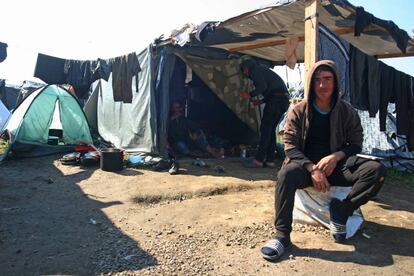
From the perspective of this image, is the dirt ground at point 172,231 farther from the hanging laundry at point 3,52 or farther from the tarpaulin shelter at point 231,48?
the hanging laundry at point 3,52

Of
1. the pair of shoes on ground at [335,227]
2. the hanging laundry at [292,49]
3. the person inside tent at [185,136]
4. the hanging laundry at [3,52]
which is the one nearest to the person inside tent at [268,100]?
the hanging laundry at [292,49]

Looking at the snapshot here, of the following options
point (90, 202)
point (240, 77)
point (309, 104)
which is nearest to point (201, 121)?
point (240, 77)

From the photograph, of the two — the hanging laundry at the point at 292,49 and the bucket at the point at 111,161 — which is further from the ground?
the hanging laundry at the point at 292,49

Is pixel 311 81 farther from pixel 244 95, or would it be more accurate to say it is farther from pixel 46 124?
pixel 46 124

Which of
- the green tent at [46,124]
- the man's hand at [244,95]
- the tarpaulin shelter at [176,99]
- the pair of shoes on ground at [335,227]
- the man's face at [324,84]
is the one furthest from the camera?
the man's hand at [244,95]

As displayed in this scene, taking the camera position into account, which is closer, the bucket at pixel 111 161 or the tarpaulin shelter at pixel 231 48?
the tarpaulin shelter at pixel 231 48

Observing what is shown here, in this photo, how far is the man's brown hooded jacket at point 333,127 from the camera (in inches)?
127

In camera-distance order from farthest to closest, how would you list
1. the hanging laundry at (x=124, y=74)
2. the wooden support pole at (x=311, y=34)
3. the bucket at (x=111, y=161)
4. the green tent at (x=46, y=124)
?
the green tent at (x=46, y=124), the hanging laundry at (x=124, y=74), the bucket at (x=111, y=161), the wooden support pole at (x=311, y=34)

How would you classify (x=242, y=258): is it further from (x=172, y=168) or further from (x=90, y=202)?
(x=172, y=168)

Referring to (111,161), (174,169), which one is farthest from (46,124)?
(174,169)

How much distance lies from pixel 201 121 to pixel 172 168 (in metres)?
2.92

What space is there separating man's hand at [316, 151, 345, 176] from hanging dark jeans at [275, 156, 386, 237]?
0.43 feet

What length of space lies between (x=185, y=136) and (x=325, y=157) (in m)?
5.26

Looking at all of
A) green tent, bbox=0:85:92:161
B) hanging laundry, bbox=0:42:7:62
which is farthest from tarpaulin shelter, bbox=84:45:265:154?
hanging laundry, bbox=0:42:7:62
